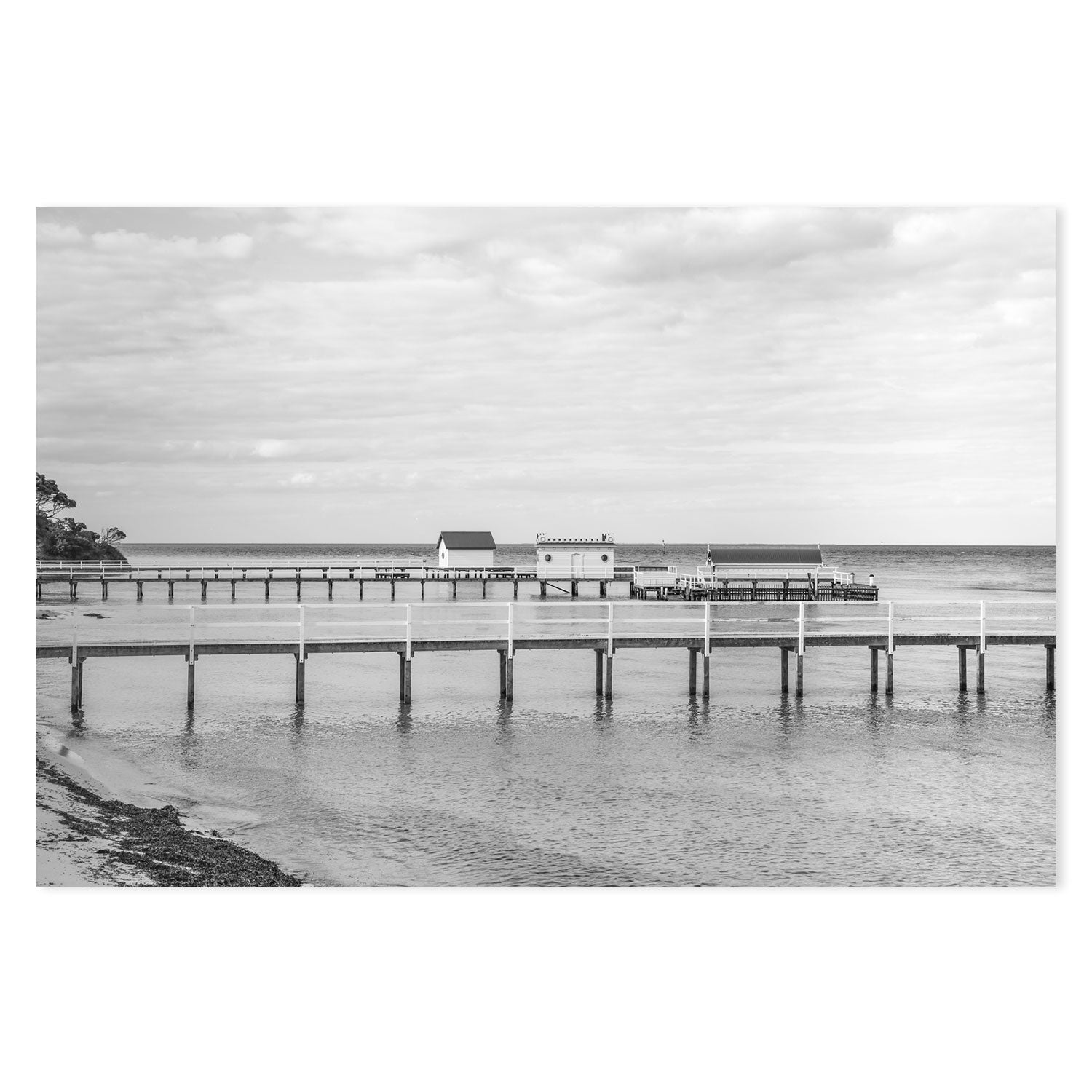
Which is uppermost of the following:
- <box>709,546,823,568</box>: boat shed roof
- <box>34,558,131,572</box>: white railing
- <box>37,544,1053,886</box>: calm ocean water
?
<box>709,546,823,568</box>: boat shed roof

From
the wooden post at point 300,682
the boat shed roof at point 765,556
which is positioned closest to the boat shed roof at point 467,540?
the boat shed roof at point 765,556

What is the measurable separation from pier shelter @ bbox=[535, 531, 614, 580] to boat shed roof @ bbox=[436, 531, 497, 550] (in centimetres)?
353

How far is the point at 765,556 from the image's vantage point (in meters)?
48.9

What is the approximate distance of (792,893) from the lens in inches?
326

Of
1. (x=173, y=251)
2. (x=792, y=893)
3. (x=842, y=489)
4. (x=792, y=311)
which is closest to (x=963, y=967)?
(x=792, y=893)

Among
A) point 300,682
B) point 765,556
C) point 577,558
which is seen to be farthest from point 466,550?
point 300,682

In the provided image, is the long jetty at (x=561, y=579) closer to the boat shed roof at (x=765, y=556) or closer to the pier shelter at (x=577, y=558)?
the pier shelter at (x=577, y=558)

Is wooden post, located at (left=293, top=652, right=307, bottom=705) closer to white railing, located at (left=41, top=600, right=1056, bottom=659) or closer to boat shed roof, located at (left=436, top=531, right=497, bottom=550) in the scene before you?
white railing, located at (left=41, top=600, right=1056, bottom=659)

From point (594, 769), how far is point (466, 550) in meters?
42.3

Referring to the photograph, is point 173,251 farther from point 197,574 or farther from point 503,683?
point 197,574

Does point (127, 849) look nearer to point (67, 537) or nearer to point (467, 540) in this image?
point (67, 537)

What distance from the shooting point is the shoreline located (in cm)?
816

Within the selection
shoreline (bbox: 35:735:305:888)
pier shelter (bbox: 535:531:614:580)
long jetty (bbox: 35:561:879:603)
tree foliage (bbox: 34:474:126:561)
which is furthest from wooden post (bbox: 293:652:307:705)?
pier shelter (bbox: 535:531:614:580)
